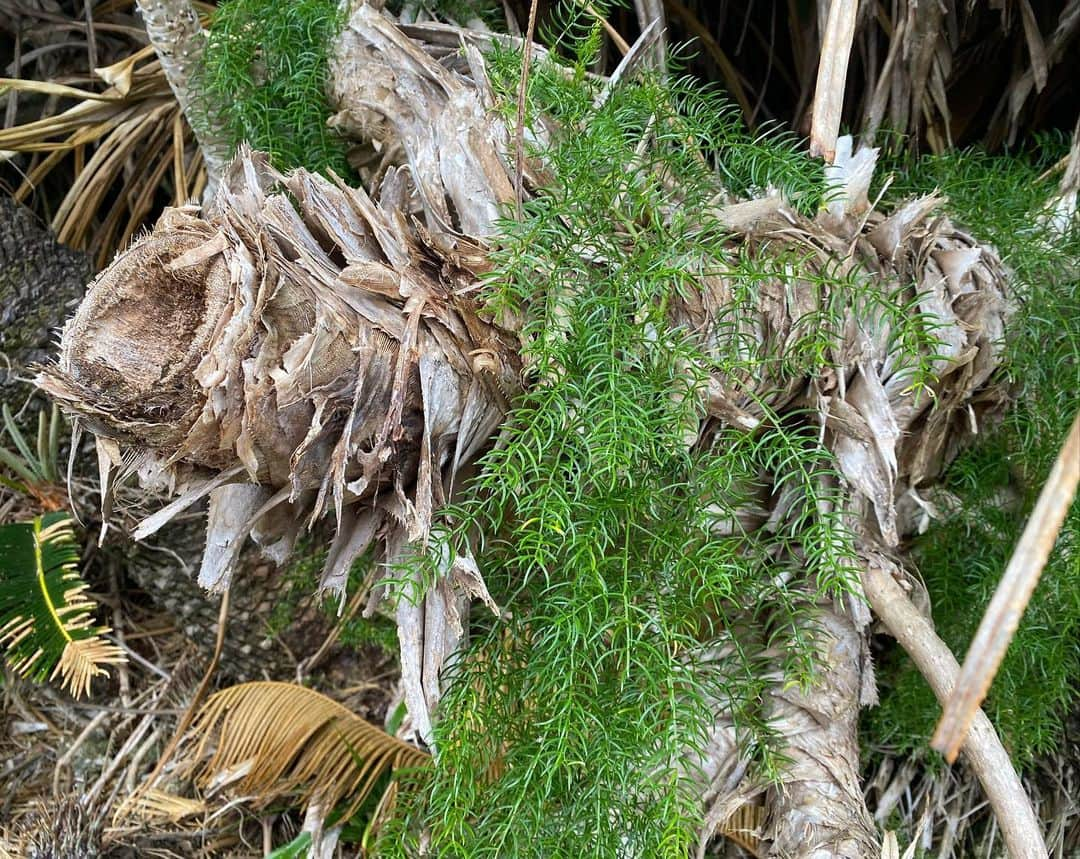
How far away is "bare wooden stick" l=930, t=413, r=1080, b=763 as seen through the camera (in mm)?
303

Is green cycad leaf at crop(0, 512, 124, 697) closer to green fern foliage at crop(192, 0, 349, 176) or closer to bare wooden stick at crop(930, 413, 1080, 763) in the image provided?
green fern foliage at crop(192, 0, 349, 176)

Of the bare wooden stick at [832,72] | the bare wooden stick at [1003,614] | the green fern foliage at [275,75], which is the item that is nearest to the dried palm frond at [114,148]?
the green fern foliage at [275,75]

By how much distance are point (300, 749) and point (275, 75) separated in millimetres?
1053

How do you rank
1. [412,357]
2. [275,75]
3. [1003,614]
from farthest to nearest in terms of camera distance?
1. [275,75]
2. [412,357]
3. [1003,614]

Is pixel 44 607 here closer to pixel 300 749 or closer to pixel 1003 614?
pixel 300 749

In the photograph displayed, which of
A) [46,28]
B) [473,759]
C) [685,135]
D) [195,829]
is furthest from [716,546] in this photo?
Result: [46,28]

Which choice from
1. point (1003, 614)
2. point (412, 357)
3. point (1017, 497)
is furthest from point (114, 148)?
point (1003, 614)

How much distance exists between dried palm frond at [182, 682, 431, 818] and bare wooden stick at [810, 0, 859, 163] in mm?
1107

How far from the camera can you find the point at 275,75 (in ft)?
4.17

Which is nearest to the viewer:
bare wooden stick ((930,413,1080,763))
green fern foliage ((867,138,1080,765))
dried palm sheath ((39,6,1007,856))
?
bare wooden stick ((930,413,1080,763))

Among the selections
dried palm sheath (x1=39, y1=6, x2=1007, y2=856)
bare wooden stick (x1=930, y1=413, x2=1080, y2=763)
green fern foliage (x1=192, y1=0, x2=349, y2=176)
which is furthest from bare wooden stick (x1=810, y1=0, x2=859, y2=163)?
bare wooden stick (x1=930, y1=413, x2=1080, y2=763)

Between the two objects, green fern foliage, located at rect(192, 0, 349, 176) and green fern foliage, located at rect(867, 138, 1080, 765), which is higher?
green fern foliage, located at rect(192, 0, 349, 176)

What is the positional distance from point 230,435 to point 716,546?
0.50 metres

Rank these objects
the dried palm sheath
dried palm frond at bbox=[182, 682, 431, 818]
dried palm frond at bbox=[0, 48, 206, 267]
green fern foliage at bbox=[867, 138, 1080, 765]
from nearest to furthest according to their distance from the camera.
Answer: the dried palm sheath, green fern foliage at bbox=[867, 138, 1080, 765], dried palm frond at bbox=[182, 682, 431, 818], dried palm frond at bbox=[0, 48, 206, 267]
